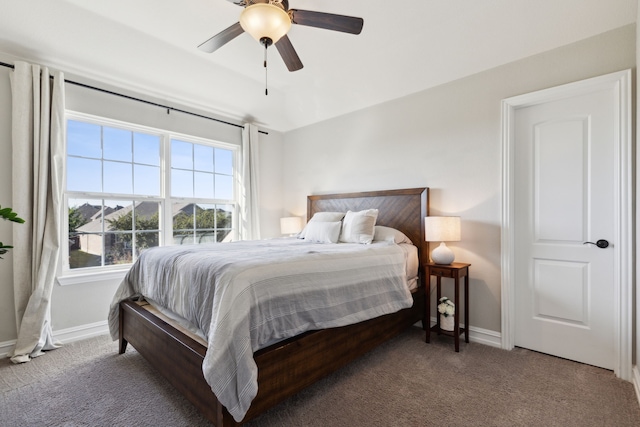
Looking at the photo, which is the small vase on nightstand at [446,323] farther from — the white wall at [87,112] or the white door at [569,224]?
the white wall at [87,112]

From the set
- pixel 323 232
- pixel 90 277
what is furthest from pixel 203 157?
pixel 323 232

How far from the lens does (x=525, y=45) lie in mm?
2582

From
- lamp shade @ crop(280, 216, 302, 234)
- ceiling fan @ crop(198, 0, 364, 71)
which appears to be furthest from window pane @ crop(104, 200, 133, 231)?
ceiling fan @ crop(198, 0, 364, 71)

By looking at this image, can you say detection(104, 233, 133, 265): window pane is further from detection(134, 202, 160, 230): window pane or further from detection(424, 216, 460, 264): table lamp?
detection(424, 216, 460, 264): table lamp

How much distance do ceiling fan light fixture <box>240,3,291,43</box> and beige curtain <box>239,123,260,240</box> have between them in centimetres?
254

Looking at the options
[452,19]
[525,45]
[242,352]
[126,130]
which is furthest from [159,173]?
[525,45]

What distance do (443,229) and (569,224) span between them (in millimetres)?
Result: 981

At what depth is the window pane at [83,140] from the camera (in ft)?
9.98

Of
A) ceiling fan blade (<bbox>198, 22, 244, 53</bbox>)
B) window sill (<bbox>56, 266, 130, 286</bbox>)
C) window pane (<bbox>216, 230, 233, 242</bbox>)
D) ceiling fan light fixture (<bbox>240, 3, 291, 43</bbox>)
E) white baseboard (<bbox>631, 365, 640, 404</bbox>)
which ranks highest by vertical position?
ceiling fan blade (<bbox>198, 22, 244, 53</bbox>)

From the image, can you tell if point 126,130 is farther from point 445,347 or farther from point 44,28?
point 445,347

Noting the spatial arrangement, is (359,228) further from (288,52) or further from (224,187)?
(224,187)

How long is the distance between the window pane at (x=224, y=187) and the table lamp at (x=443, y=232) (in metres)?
2.88

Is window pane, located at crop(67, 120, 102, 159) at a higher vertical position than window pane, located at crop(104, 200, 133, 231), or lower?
Result: higher

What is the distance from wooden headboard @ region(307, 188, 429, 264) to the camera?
3.20m
